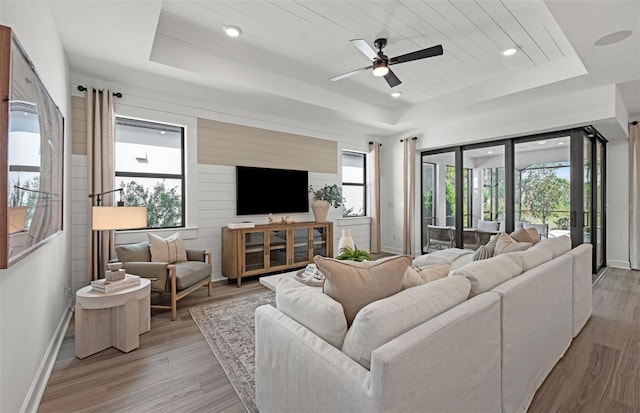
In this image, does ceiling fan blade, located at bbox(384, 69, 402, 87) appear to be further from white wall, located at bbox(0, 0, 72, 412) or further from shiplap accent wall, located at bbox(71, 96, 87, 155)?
shiplap accent wall, located at bbox(71, 96, 87, 155)

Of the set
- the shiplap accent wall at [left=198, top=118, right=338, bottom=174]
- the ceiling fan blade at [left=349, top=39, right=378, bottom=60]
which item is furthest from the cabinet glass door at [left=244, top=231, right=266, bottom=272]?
the ceiling fan blade at [left=349, top=39, right=378, bottom=60]

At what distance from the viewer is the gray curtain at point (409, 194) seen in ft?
20.7

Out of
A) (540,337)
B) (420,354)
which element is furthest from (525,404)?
(420,354)

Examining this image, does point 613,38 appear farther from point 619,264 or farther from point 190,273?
point 190,273

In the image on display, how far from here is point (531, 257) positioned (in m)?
2.27

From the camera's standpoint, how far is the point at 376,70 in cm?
313

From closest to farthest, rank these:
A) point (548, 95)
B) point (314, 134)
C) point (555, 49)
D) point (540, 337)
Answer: point (540, 337), point (555, 49), point (548, 95), point (314, 134)

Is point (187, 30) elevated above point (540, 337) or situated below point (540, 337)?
above

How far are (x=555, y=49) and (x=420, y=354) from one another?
4155 millimetres

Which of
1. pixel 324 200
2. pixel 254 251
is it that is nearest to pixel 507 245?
pixel 254 251

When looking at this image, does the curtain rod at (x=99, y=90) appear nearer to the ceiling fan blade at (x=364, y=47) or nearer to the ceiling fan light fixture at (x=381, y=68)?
the ceiling fan blade at (x=364, y=47)

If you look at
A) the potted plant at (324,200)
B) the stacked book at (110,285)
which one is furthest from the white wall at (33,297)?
the potted plant at (324,200)

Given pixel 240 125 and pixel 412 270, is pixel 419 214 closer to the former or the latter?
pixel 240 125

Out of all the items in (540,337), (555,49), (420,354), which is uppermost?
(555,49)
